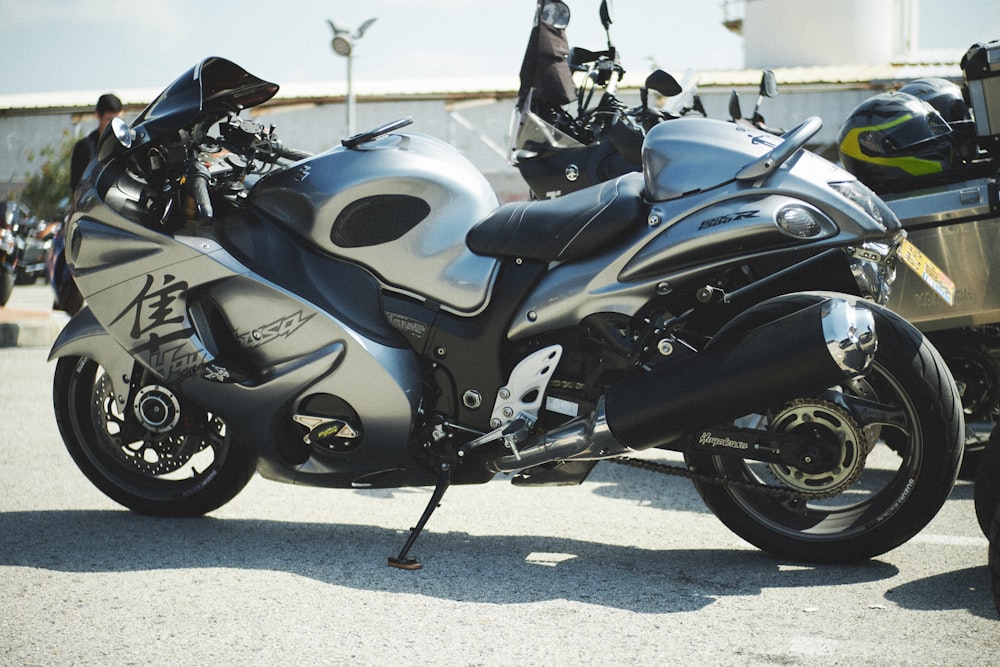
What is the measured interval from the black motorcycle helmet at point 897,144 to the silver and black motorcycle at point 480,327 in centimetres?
123

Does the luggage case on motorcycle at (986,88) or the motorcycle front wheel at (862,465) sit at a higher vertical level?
the luggage case on motorcycle at (986,88)

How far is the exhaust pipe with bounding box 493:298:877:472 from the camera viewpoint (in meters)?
3.18

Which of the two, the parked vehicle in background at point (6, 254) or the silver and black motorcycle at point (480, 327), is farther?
the parked vehicle in background at point (6, 254)

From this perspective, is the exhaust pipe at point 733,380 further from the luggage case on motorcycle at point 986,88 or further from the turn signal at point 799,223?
the luggage case on motorcycle at point 986,88

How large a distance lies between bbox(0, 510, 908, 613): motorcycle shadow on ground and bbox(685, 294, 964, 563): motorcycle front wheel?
11 cm

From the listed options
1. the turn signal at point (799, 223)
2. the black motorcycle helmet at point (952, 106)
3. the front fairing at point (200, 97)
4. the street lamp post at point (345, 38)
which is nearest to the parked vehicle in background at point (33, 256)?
Answer: the street lamp post at point (345, 38)

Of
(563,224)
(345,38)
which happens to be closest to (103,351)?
(563,224)

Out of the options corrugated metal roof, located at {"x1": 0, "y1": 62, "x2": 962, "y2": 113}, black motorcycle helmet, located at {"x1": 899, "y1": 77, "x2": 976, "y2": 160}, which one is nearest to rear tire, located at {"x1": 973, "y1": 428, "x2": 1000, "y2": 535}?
black motorcycle helmet, located at {"x1": 899, "y1": 77, "x2": 976, "y2": 160}

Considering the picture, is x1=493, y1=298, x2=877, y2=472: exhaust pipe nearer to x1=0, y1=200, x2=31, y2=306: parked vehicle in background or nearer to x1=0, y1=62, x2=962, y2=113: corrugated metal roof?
x1=0, y1=200, x2=31, y2=306: parked vehicle in background

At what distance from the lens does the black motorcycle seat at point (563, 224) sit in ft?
11.7

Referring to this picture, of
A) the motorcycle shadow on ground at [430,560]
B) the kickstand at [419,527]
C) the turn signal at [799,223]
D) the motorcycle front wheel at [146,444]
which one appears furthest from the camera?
the motorcycle front wheel at [146,444]

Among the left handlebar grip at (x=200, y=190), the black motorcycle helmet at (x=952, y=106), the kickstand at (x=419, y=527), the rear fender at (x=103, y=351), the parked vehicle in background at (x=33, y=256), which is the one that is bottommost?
the parked vehicle in background at (x=33, y=256)

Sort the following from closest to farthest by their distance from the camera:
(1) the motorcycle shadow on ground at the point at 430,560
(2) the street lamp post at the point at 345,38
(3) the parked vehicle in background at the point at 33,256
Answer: (1) the motorcycle shadow on ground at the point at 430,560 < (2) the street lamp post at the point at 345,38 < (3) the parked vehicle in background at the point at 33,256

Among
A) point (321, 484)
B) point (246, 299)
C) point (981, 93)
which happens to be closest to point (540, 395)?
point (321, 484)
